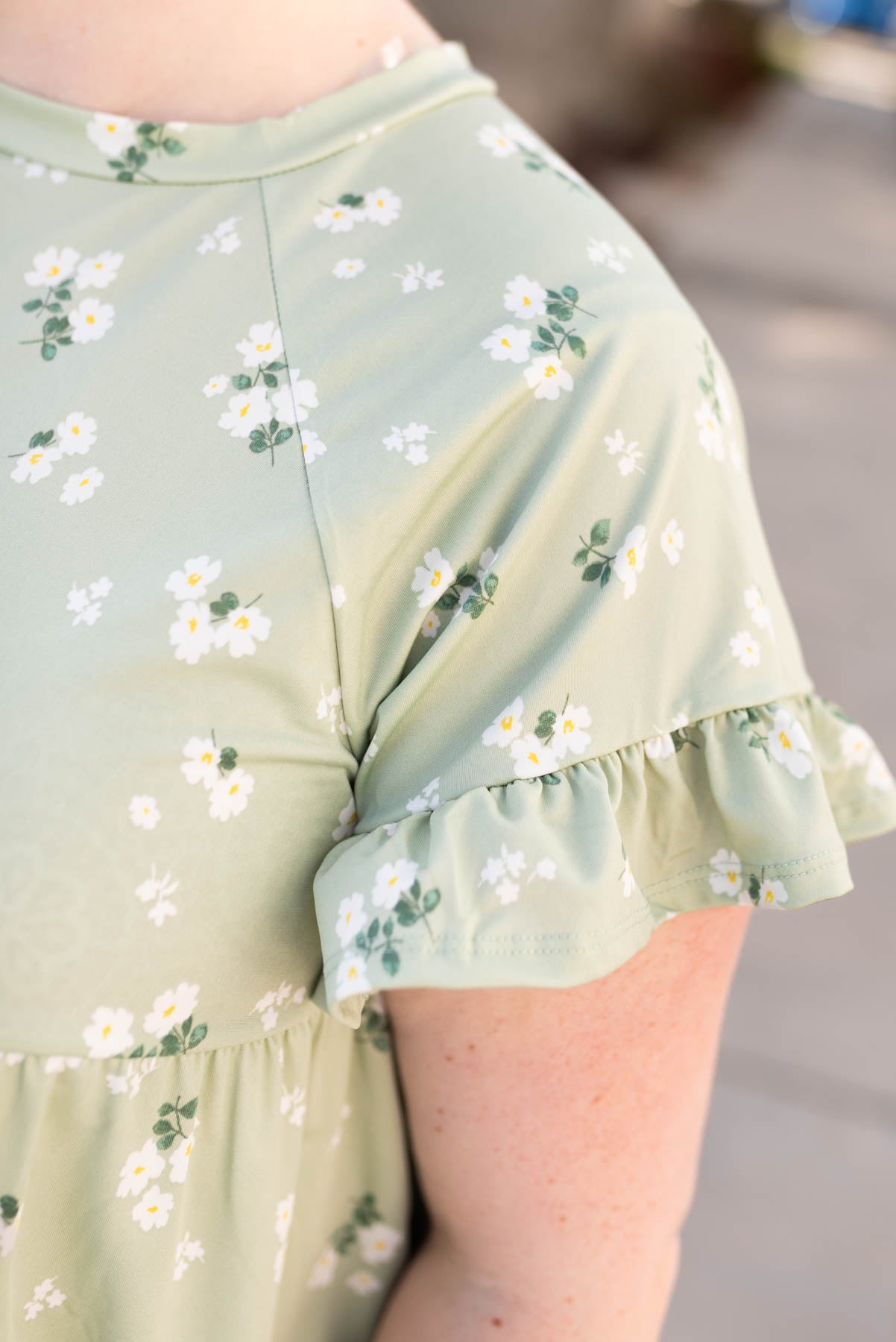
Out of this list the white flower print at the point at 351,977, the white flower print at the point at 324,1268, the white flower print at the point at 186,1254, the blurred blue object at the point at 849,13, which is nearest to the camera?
the white flower print at the point at 351,977

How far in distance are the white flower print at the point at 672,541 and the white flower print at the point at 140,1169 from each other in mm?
440

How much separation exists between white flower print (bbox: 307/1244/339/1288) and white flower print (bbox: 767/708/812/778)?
497 mm

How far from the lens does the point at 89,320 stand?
71cm

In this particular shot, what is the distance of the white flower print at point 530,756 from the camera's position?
25.2 inches

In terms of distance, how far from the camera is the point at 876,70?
8070mm

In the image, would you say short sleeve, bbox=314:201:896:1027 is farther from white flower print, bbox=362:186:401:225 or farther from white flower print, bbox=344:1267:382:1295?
white flower print, bbox=344:1267:382:1295

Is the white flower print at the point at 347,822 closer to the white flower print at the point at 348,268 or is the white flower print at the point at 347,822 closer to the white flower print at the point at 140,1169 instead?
the white flower print at the point at 140,1169

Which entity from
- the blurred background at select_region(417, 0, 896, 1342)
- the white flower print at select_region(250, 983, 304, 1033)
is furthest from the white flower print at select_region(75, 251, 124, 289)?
the blurred background at select_region(417, 0, 896, 1342)

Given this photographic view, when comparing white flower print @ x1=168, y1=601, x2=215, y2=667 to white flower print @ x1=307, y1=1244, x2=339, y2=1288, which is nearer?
white flower print @ x1=168, y1=601, x2=215, y2=667

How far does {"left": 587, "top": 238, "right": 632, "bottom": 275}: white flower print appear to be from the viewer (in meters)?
0.69

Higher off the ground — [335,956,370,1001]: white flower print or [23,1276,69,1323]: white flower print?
[335,956,370,1001]: white flower print

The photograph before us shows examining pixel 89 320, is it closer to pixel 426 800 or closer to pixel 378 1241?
pixel 426 800

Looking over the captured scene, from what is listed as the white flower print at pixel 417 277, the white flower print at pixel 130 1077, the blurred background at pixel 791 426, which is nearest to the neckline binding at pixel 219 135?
the white flower print at pixel 417 277

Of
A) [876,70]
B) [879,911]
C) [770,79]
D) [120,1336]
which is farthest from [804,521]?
[876,70]
